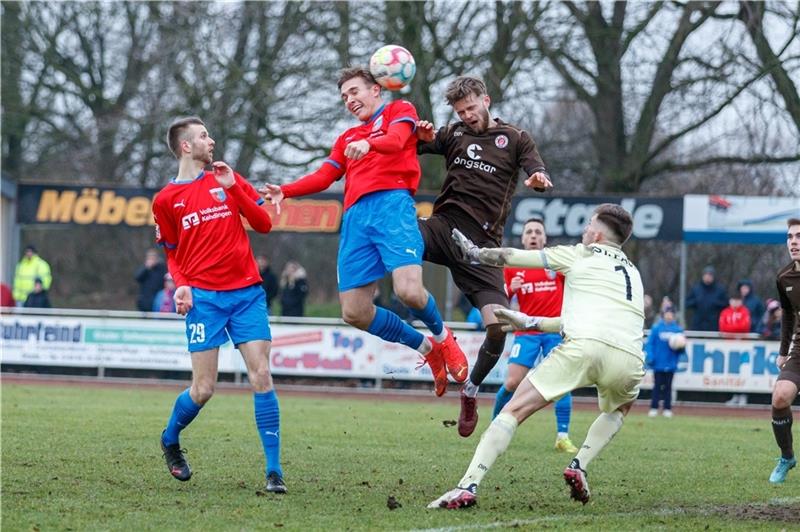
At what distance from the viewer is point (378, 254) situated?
9227mm

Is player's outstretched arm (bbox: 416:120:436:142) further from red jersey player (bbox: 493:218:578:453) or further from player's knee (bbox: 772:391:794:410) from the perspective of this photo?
red jersey player (bbox: 493:218:578:453)

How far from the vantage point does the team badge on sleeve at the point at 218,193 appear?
29.0ft

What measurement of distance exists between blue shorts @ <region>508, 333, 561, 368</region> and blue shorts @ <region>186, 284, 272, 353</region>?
5195 mm

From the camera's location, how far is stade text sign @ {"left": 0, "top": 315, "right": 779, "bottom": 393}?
2069cm

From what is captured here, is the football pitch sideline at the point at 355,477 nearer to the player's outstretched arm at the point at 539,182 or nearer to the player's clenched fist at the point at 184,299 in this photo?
the player's clenched fist at the point at 184,299

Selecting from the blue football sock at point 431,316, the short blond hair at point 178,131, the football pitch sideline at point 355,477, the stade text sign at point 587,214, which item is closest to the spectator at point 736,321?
the stade text sign at point 587,214

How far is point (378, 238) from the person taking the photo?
29.7 feet

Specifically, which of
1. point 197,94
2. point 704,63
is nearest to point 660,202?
point 704,63

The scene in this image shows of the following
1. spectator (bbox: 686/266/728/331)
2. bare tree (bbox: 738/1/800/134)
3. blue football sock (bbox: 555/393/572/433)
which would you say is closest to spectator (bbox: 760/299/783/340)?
spectator (bbox: 686/266/728/331)

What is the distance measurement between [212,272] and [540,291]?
559 cm

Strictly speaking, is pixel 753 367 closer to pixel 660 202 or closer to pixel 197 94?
pixel 660 202

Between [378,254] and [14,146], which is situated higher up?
[14,146]

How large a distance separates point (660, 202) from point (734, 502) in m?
14.5

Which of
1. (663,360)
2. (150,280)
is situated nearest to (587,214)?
(663,360)
